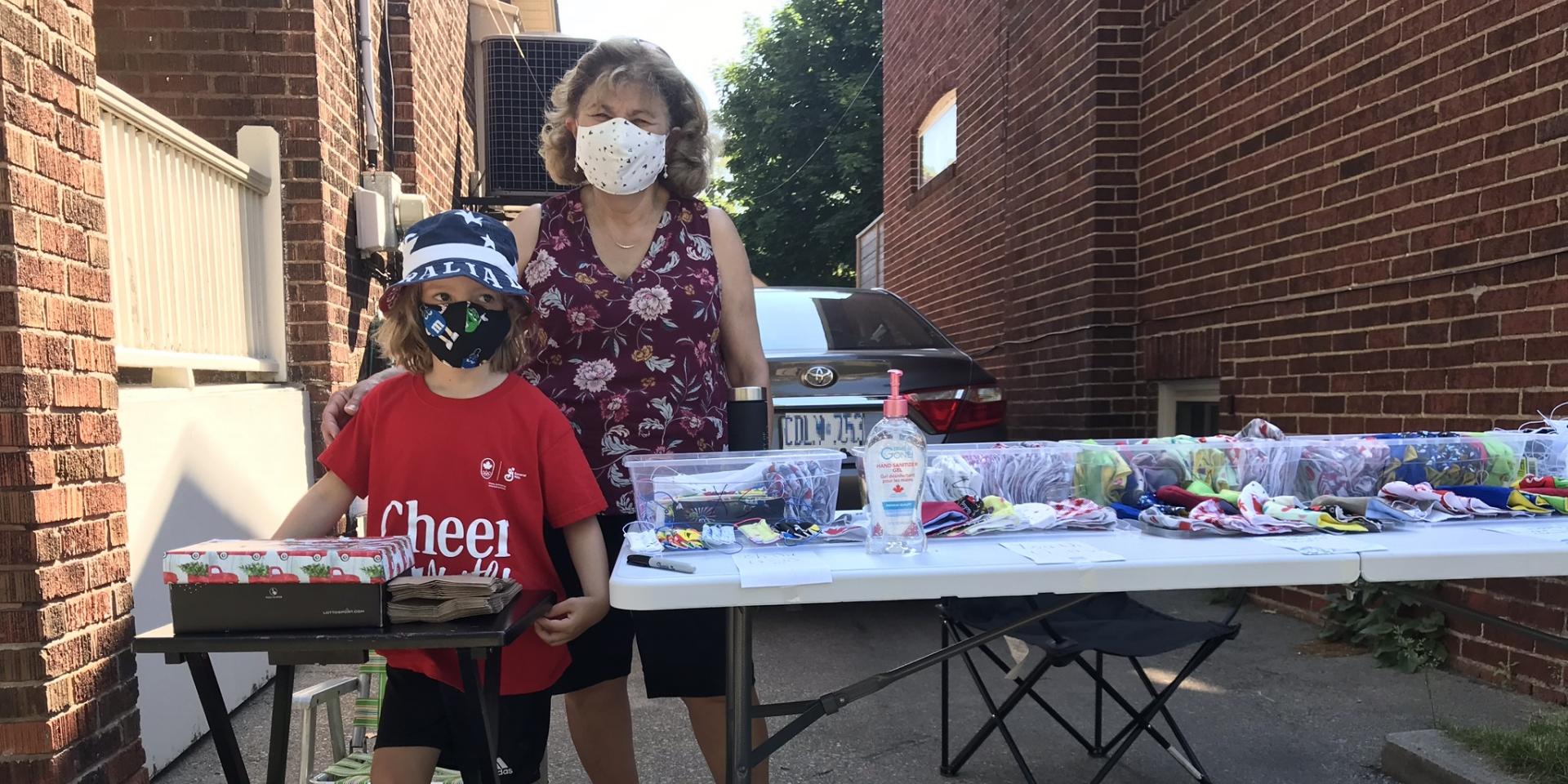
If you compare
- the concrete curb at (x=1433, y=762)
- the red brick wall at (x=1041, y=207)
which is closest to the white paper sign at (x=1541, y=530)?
the concrete curb at (x=1433, y=762)

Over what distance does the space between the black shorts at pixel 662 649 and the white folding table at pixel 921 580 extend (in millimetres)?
226

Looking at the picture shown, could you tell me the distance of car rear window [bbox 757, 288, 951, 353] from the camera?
14.9 feet

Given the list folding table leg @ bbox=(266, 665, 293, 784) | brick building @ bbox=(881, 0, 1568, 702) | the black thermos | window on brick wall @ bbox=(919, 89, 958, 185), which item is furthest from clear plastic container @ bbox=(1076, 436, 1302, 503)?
window on brick wall @ bbox=(919, 89, 958, 185)

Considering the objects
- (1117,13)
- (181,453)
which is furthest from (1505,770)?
(1117,13)

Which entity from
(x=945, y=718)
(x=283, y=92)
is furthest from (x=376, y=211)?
(x=945, y=718)

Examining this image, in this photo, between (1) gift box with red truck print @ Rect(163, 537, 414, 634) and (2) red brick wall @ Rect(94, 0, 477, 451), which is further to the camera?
(2) red brick wall @ Rect(94, 0, 477, 451)

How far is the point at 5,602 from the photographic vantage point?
2.20 meters

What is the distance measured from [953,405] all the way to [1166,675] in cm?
139

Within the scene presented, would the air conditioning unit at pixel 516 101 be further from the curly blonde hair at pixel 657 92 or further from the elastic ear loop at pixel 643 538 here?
the elastic ear loop at pixel 643 538

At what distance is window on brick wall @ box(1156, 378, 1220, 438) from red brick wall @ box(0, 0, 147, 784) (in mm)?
5137

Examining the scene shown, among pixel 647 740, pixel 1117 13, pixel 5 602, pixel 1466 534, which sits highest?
pixel 1117 13

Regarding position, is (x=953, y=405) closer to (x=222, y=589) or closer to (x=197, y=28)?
(x=222, y=589)

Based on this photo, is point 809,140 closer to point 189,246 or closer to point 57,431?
point 189,246

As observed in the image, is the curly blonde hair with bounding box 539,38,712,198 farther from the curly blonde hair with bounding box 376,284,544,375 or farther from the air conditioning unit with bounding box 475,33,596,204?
the air conditioning unit with bounding box 475,33,596,204
